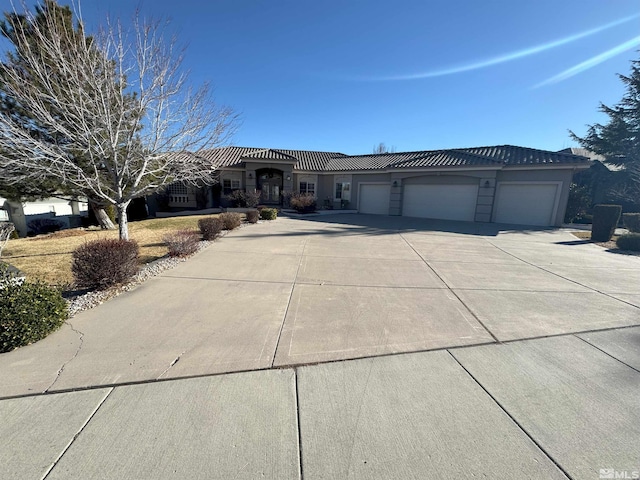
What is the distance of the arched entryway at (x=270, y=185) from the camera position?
2203cm

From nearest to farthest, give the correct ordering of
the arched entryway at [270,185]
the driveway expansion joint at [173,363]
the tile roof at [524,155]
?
1. the driveway expansion joint at [173,363]
2. the tile roof at [524,155]
3. the arched entryway at [270,185]

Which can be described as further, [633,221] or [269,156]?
[269,156]

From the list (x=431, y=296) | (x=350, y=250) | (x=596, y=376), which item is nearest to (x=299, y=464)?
(x=596, y=376)

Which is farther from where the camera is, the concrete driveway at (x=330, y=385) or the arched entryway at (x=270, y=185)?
the arched entryway at (x=270, y=185)

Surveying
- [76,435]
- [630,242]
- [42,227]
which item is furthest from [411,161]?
[42,227]

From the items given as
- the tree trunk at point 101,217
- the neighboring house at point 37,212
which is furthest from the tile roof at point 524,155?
the neighboring house at point 37,212

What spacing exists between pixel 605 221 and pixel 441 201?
294 inches

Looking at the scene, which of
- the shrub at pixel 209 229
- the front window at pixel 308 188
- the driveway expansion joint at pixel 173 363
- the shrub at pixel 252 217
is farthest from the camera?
the front window at pixel 308 188

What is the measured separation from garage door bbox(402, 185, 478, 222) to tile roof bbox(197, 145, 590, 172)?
1458 millimetres

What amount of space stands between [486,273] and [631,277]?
350 cm

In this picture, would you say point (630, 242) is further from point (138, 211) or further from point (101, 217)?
point (138, 211)

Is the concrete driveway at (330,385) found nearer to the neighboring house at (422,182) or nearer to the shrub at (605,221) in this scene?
the shrub at (605,221)

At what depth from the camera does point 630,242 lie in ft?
31.5

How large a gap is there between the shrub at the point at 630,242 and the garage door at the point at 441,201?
675 centimetres
